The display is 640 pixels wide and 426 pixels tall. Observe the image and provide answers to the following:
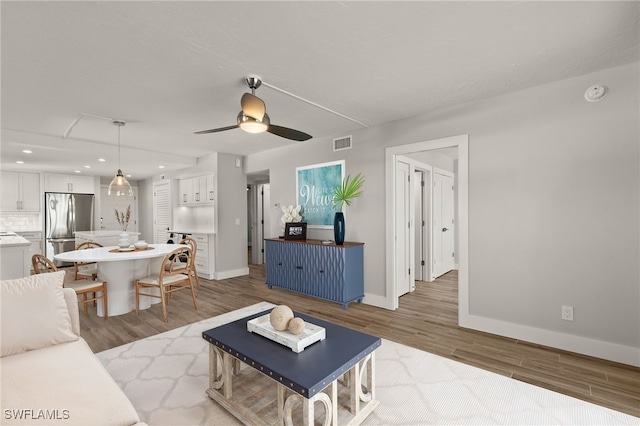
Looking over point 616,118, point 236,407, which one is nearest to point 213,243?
point 236,407

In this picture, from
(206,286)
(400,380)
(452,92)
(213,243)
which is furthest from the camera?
(213,243)

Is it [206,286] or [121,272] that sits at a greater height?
[121,272]

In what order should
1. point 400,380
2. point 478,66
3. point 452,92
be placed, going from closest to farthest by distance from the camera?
point 400,380, point 478,66, point 452,92

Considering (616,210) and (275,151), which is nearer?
(616,210)

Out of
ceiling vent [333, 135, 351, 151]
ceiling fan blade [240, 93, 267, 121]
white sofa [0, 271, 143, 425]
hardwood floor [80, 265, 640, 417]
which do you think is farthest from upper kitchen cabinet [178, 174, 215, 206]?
white sofa [0, 271, 143, 425]

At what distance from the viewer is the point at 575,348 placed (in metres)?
2.66

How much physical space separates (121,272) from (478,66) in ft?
15.1

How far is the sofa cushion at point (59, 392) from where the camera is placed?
3.98 ft

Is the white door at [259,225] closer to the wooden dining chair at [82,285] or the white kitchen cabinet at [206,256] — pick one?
the white kitchen cabinet at [206,256]

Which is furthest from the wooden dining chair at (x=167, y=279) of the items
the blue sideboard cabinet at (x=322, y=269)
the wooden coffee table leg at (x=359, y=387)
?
the wooden coffee table leg at (x=359, y=387)

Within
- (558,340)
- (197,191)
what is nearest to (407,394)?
(558,340)

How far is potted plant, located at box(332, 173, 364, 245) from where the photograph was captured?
4086mm

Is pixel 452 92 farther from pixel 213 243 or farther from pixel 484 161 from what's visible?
pixel 213 243

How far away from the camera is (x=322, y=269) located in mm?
4141
